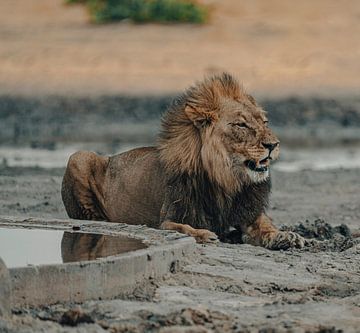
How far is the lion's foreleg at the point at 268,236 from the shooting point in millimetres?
8844

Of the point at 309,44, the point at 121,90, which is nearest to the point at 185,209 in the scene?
the point at 121,90

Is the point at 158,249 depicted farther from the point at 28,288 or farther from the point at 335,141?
the point at 335,141

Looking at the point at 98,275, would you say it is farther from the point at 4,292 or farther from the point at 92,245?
the point at 92,245

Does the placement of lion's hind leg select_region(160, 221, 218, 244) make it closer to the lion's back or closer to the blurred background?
the lion's back

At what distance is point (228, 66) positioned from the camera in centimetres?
2394

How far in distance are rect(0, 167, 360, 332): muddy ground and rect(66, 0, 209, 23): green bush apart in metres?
17.3

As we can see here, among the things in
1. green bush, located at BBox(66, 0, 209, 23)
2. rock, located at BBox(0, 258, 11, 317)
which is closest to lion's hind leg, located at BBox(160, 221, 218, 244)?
rock, located at BBox(0, 258, 11, 317)

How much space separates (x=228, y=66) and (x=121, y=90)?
2.25 meters

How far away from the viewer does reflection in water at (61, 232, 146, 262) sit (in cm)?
734

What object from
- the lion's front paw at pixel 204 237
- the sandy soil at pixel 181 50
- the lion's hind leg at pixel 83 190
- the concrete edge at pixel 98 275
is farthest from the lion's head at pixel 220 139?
the sandy soil at pixel 181 50

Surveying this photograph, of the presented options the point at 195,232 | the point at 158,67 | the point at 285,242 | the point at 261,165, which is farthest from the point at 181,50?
the point at 195,232

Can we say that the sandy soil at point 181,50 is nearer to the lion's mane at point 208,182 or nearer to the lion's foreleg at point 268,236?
the lion's mane at point 208,182

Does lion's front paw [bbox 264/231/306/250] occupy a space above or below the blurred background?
below

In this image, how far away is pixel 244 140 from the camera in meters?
9.05
